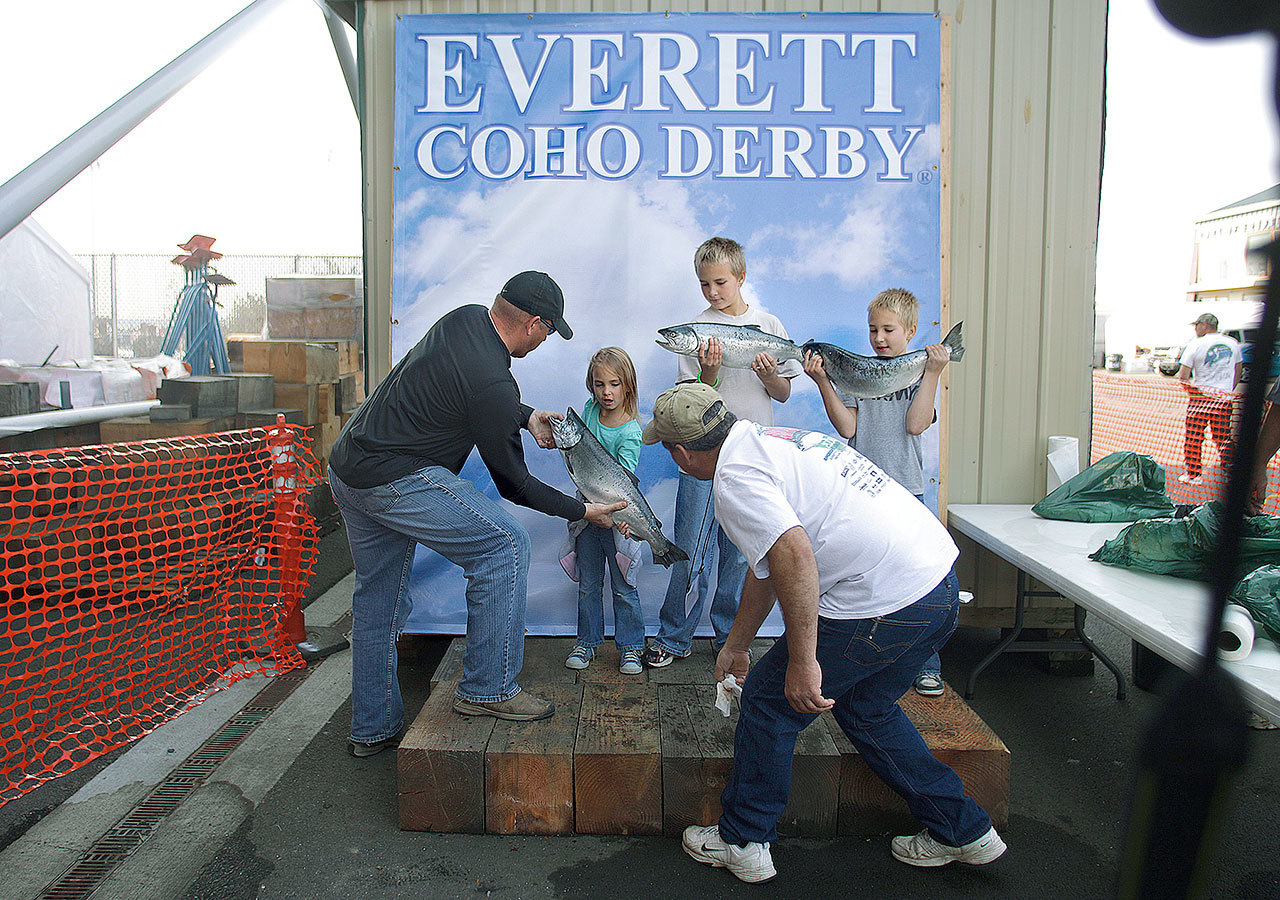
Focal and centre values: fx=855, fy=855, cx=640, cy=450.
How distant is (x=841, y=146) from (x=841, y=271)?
25.5 inches

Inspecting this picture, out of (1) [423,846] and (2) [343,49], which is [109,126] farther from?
(1) [423,846]

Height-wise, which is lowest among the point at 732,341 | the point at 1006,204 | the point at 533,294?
the point at 732,341

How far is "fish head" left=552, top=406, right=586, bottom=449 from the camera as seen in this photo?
3646 mm

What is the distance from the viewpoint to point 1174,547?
3.41m

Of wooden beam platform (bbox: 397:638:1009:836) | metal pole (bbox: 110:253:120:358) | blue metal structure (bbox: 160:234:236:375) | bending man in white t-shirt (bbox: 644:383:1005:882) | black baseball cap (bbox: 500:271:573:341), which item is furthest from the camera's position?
metal pole (bbox: 110:253:120:358)

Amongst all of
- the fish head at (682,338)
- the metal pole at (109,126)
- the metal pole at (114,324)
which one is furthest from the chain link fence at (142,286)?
the fish head at (682,338)

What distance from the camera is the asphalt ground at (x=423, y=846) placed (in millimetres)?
2811

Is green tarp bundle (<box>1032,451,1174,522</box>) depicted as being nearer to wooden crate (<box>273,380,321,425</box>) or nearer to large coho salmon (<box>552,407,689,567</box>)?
large coho salmon (<box>552,407,689,567</box>)

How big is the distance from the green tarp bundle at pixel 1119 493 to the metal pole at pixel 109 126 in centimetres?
493

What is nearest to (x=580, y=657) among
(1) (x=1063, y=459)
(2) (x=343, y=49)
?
(1) (x=1063, y=459)

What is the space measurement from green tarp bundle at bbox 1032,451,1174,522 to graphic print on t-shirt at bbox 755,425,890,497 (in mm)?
2283

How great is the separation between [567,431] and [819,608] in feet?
4.83

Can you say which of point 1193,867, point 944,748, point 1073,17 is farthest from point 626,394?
point 1193,867

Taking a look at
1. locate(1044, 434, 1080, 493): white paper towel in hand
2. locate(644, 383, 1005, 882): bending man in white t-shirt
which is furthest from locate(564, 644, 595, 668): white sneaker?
locate(1044, 434, 1080, 493): white paper towel in hand
